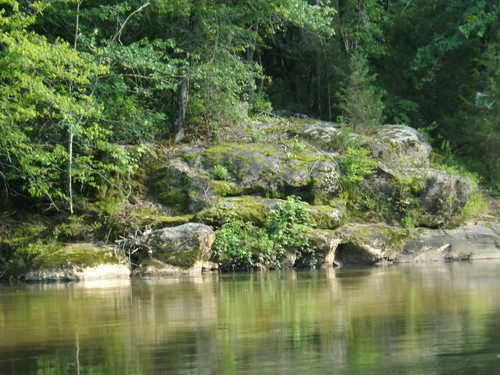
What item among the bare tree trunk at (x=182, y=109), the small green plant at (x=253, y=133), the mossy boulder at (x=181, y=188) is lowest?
the mossy boulder at (x=181, y=188)

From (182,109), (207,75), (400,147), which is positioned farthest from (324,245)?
(400,147)

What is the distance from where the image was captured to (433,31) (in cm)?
3206

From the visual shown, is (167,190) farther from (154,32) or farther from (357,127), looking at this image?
(357,127)

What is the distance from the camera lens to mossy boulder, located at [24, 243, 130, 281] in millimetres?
17266

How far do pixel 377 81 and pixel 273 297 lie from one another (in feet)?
75.3

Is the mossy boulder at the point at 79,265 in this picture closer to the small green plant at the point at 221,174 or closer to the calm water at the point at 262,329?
the calm water at the point at 262,329

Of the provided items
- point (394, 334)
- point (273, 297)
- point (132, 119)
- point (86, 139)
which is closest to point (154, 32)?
point (132, 119)

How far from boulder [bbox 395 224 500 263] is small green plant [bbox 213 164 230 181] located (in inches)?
201

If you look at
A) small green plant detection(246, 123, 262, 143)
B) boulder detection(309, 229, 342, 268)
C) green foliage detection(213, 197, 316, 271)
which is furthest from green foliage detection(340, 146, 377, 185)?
boulder detection(309, 229, 342, 268)

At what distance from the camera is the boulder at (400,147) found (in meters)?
25.2

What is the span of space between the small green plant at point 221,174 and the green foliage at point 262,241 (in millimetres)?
1588

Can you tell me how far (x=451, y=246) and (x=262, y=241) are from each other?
546 cm

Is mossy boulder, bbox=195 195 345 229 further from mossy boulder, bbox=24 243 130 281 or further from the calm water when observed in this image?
the calm water

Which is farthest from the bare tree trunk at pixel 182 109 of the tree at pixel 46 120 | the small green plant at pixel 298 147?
the tree at pixel 46 120
